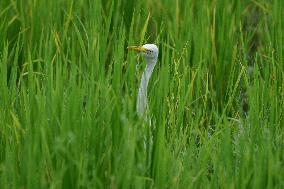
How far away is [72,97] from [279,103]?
1.02 metres

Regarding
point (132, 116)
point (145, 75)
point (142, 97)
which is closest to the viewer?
point (132, 116)

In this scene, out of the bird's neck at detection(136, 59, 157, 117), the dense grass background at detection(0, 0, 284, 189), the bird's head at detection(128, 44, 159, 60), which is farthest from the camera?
the bird's head at detection(128, 44, 159, 60)

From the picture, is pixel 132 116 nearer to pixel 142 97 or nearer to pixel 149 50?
pixel 142 97

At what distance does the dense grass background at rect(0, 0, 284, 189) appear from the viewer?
8.69 ft

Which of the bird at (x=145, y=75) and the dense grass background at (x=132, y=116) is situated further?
the bird at (x=145, y=75)

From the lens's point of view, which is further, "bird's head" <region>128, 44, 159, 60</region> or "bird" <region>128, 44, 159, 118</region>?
"bird's head" <region>128, 44, 159, 60</region>

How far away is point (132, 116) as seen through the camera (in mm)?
2703

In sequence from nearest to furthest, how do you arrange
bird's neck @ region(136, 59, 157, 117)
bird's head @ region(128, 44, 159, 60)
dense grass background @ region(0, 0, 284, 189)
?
dense grass background @ region(0, 0, 284, 189) < bird's neck @ region(136, 59, 157, 117) < bird's head @ region(128, 44, 159, 60)

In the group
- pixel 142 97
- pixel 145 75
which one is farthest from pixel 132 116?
pixel 145 75

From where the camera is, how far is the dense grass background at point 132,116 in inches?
104

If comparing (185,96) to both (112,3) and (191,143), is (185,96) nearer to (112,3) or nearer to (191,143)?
(191,143)

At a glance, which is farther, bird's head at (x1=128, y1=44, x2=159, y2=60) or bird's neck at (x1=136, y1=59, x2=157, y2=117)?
bird's head at (x1=128, y1=44, x2=159, y2=60)

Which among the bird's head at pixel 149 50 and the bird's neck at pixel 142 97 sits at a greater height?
the bird's head at pixel 149 50

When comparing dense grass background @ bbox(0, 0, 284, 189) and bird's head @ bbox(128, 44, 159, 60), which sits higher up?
bird's head @ bbox(128, 44, 159, 60)
